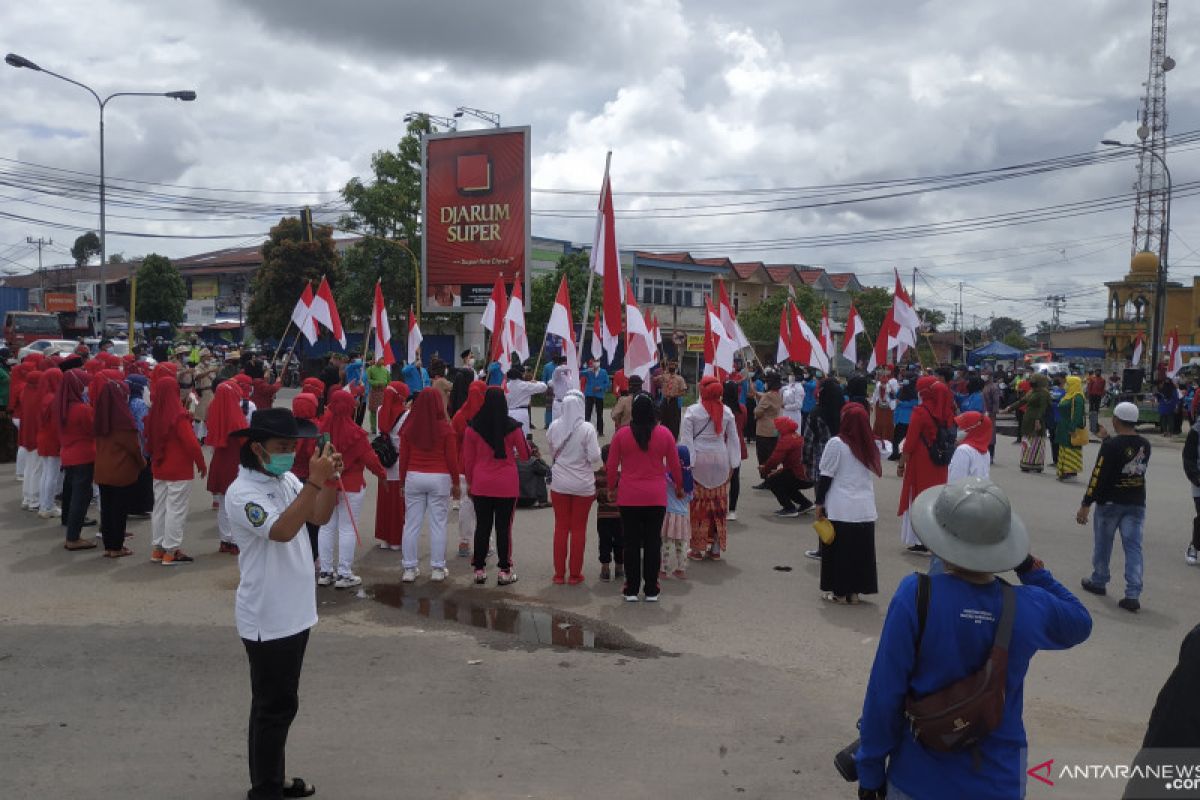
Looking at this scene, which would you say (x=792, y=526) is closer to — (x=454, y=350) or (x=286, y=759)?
(x=286, y=759)

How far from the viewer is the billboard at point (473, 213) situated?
2733 centimetres

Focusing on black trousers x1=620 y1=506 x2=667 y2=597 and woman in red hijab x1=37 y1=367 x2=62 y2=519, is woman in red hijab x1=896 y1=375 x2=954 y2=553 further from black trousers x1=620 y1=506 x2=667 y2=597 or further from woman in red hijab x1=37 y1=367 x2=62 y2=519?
woman in red hijab x1=37 y1=367 x2=62 y2=519

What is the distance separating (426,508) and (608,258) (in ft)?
12.5

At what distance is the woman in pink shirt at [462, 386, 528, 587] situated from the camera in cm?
786

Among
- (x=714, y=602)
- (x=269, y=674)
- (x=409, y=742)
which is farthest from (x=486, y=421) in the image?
(x=269, y=674)

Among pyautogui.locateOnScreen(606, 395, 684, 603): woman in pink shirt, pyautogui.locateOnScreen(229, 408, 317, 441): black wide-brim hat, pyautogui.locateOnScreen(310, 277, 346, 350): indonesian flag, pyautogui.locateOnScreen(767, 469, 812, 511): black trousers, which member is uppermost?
pyautogui.locateOnScreen(310, 277, 346, 350): indonesian flag

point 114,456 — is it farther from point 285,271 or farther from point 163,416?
point 285,271

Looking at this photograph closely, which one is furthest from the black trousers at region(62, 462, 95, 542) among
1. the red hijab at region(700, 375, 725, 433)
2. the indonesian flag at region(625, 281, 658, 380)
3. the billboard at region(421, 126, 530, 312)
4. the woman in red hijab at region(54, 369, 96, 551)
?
the billboard at region(421, 126, 530, 312)

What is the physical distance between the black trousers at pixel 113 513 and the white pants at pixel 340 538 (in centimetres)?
216

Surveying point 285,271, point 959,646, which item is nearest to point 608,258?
point 959,646

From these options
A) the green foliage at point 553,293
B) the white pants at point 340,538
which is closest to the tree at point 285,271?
the green foliage at point 553,293

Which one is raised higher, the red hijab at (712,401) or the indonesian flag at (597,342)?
the indonesian flag at (597,342)

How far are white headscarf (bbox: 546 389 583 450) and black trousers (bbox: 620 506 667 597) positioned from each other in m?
0.84

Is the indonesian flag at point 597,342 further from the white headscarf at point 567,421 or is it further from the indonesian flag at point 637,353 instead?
the white headscarf at point 567,421
